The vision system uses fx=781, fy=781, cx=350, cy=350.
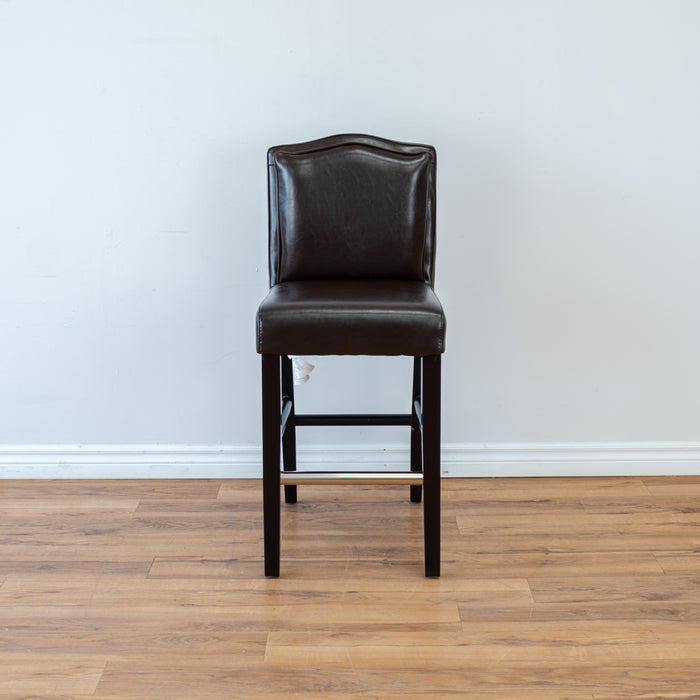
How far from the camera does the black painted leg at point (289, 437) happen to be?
191 centimetres

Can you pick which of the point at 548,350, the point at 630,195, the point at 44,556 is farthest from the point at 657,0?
the point at 44,556

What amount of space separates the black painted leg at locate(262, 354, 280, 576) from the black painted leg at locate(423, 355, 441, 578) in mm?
301

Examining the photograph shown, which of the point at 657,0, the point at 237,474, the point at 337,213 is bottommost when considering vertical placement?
the point at 237,474

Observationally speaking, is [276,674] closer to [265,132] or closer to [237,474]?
[237,474]

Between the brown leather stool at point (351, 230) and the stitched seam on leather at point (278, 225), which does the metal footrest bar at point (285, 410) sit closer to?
the brown leather stool at point (351, 230)

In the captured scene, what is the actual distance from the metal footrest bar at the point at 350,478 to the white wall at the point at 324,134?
1.63 ft

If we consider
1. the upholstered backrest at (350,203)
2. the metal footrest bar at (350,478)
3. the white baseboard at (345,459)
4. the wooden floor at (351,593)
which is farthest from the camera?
the white baseboard at (345,459)

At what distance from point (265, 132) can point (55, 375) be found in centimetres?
86

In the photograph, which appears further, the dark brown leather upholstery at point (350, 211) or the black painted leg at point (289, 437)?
the black painted leg at point (289, 437)

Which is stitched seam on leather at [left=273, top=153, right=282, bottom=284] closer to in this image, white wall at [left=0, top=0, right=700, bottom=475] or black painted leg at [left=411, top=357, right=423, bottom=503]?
white wall at [left=0, top=0, right=700, bottom=475]

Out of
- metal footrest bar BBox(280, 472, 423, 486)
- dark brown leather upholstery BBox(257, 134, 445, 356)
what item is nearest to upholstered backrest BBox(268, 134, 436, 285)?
dark brown leather upholstery BBox(257, 134, 445, 356)

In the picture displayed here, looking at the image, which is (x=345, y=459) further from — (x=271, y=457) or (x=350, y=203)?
(x=350, y=203)

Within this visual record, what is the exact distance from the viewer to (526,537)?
5.97ft

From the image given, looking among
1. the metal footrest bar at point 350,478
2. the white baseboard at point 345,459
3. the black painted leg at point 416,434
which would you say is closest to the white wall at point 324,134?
the white baseboard at point 345,459
